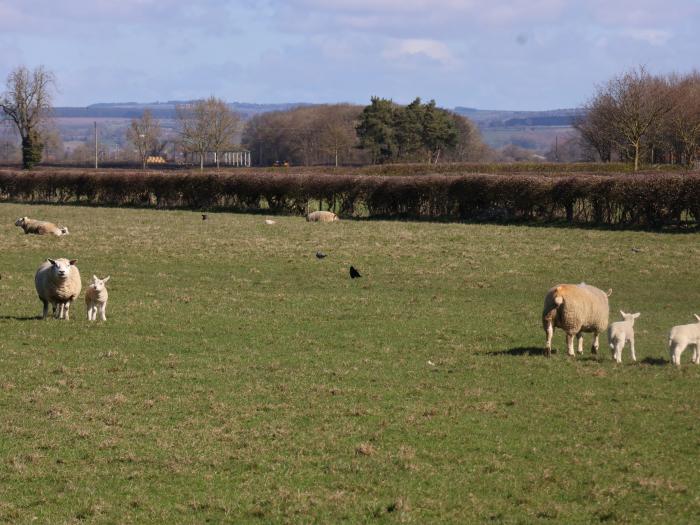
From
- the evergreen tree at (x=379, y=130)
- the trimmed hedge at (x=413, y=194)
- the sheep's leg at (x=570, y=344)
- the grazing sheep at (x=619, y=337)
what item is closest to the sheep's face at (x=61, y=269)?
the sheep's leg at (x=570, y=344)

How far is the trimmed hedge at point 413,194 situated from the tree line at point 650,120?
65.0 ft

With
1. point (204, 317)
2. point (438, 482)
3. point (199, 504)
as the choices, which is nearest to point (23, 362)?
point (204, 317)

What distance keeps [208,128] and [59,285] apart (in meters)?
113

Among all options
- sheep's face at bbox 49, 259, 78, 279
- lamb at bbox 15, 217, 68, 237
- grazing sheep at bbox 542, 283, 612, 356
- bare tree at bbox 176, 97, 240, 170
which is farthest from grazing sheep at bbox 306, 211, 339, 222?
bare tree at bbox 176, 97, 240, 170

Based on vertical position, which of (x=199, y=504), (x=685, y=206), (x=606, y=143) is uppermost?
(x=606, y=143)

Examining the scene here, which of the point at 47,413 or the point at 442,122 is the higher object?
the point at 442,122

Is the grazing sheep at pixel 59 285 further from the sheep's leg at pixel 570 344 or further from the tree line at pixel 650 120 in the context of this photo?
the tree line at pixel 650 120

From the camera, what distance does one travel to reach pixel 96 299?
17562mm

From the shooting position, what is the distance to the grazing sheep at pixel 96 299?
1750cm

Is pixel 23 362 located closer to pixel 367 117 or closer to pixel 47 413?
pixel 47 413

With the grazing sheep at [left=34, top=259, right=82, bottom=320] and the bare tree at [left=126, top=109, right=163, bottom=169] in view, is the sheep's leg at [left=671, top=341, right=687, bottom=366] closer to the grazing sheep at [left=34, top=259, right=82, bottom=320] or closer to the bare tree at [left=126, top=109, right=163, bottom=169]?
the grazing sheep at [left=34, top=259, right=82, bottom=320]

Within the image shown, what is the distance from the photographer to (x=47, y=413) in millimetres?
11391

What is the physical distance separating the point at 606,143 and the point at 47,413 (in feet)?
251

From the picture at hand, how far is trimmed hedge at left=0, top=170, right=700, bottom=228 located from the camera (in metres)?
37.8
